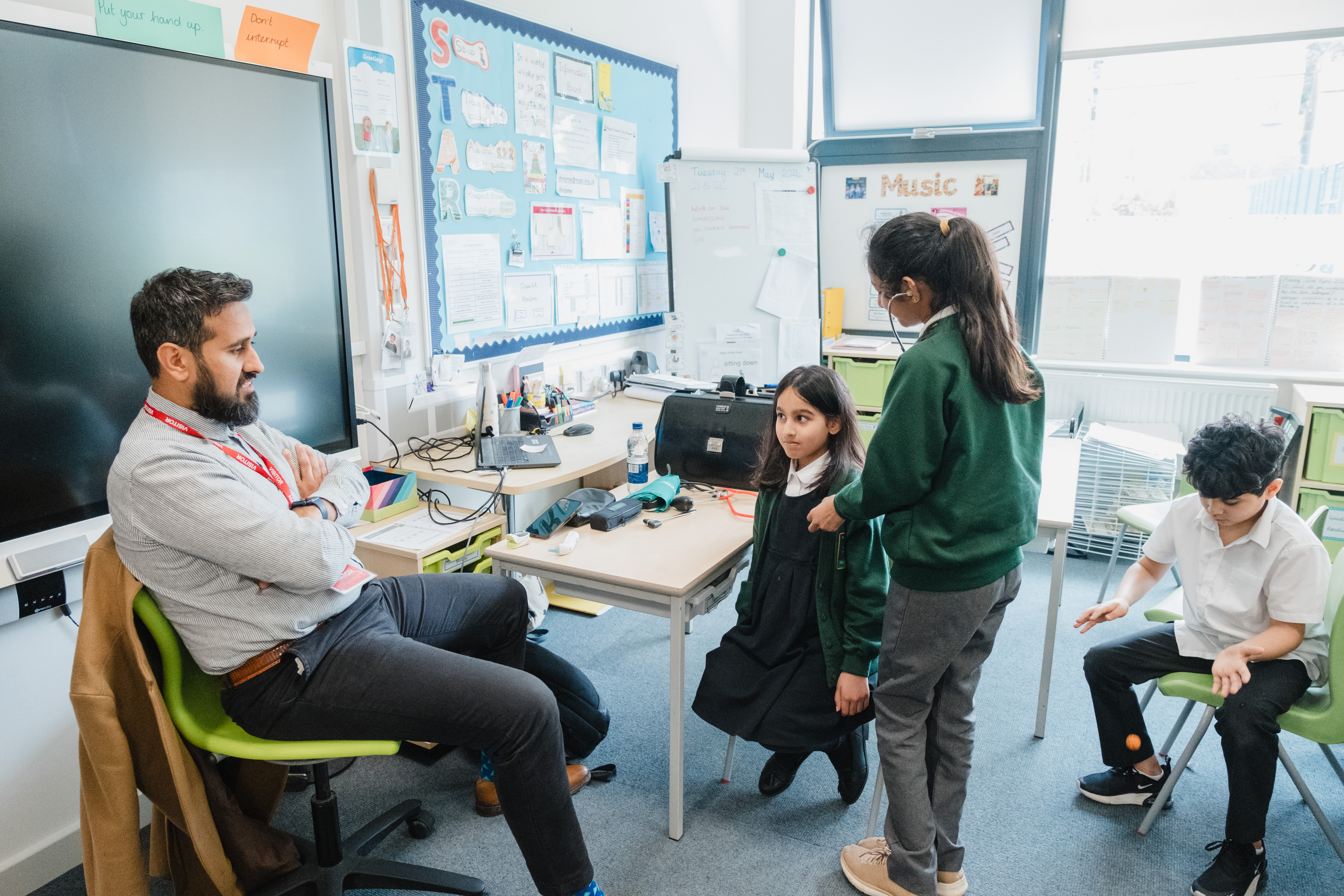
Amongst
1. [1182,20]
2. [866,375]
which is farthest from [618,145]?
[1182,20]

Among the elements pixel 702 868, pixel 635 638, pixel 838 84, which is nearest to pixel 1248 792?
pixel 702 868

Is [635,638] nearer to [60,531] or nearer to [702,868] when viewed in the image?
[702,868]

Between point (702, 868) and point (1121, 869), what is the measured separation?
0.93 meters

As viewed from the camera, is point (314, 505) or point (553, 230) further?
point (553, 230)

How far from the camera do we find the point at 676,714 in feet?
6.46

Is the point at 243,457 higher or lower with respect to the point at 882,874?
higher

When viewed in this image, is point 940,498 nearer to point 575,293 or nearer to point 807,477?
point 807,477

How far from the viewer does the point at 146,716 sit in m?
1.49

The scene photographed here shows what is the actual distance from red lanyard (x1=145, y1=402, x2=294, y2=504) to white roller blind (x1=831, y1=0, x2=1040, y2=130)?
12.6 ft

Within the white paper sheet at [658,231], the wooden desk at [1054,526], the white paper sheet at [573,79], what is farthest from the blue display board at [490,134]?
the wooden desk at [1054,526]

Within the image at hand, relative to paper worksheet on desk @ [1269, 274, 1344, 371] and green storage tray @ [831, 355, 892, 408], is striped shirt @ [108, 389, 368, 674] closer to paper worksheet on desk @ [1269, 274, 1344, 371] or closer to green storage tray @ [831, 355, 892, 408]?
green storage tray @ [831, 355, 892, 408]

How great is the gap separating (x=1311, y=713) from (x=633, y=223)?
2888mm

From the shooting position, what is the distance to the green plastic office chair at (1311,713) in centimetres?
174

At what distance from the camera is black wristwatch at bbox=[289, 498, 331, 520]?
1.68 metres
